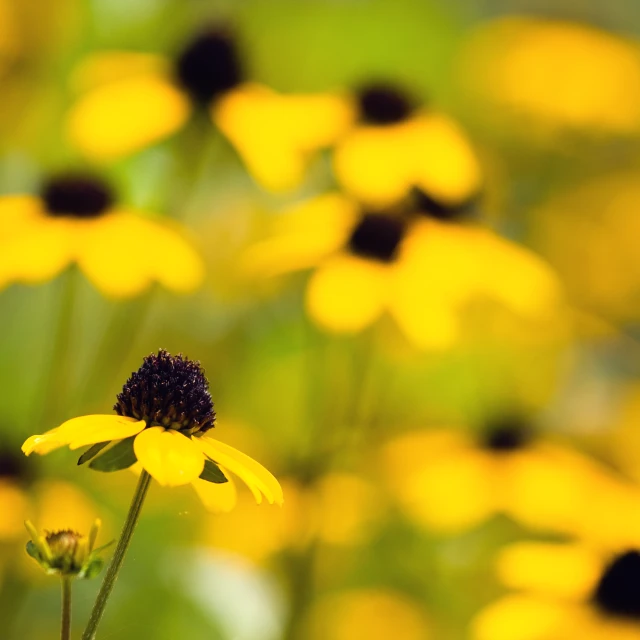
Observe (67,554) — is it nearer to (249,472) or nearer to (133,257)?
(249,472)

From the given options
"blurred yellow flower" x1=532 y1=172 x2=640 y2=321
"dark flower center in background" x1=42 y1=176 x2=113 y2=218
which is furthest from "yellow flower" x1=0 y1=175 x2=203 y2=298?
"blurred yellow flower" x1=532 y1=172 x2=640 y2=321

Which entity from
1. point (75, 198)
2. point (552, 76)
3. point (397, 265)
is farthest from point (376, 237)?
point (552, 76)

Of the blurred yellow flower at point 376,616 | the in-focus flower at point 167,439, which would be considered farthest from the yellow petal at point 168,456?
the blurred yellow flower at point 376,616

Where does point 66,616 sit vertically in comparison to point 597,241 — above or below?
above

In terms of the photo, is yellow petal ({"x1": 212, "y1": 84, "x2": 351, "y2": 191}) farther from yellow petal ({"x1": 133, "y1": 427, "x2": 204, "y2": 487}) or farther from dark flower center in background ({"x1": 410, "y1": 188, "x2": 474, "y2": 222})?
yellow petal ({"x1": 133, "y1": 427, "x2": 204, "y2": 487})

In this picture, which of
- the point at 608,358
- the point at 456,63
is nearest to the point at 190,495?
the point at 608,358

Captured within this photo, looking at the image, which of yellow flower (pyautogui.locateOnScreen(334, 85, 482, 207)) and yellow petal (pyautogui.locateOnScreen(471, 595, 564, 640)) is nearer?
yellow petal (pyautogui.locateOnScreen(471, 595, 564, 640))

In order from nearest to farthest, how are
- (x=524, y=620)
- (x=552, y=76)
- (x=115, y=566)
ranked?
(x=115, y=566), (x=524, y=620), (x=552, y=76)

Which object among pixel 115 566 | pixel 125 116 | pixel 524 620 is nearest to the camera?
pixel 115 566
